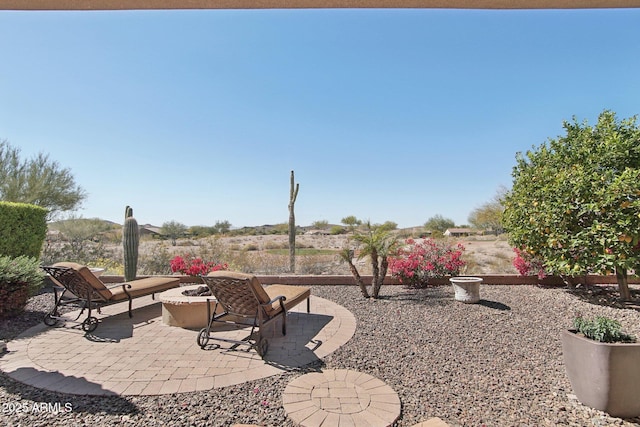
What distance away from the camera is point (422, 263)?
7.43 metres

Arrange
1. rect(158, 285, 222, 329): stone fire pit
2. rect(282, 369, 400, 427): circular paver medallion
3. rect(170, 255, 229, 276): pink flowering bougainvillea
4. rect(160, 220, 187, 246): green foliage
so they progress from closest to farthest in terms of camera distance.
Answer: rect(282, 369, 400, 427): circular paver medallion
rect(158, 285, 222, 329): stone fire pit
rect(170, 255, 229, 276): pink flowering bougainvillea
rect(160, 220, 187, 246): green foliage

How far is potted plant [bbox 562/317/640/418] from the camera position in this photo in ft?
8.02

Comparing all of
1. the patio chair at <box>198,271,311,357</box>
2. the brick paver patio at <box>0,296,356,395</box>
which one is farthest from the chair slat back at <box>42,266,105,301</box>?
the patio chair at <box>198,271,311,357</box>

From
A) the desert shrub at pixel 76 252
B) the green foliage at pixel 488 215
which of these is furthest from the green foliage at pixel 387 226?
the green foliage at pixel 488 215

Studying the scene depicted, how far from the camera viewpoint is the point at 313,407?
8.22ft

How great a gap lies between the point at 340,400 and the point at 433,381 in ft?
3.45

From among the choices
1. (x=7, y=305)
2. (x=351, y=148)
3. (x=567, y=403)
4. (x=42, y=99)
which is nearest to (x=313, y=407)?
(x=567, y=403)

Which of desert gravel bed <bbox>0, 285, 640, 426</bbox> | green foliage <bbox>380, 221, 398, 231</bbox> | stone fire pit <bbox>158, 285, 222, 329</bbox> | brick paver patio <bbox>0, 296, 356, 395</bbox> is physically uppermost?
green foliage <bbox>380, 221, 398, 231</bbox>

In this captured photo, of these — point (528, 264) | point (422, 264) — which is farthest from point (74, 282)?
point (528, 264)

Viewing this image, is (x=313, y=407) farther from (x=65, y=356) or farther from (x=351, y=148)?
(x=351, y=148)

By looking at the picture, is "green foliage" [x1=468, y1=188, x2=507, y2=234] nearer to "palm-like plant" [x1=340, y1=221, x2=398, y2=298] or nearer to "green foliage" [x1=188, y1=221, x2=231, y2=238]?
"palm-like plant" [x1=340, y1=221, x2=398, y2=298]

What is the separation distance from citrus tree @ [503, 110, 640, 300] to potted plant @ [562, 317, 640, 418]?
3.40m

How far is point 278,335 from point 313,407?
1.92 meters

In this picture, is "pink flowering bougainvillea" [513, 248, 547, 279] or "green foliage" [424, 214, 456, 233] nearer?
"pink flowering bougainvillea" [513, 248, 547, 279]
